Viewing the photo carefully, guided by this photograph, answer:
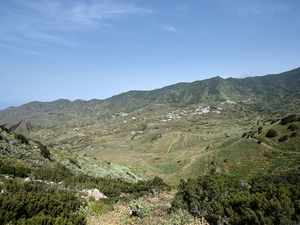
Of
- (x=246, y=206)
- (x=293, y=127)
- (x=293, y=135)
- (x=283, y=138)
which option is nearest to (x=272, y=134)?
(x=283, y=138)

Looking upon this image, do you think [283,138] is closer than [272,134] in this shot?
Yes

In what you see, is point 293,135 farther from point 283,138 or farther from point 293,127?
point 293,127

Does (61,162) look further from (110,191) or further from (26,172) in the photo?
(110,191)

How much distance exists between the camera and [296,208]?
29.0 feet

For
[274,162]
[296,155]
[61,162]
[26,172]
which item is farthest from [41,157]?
[296,155]

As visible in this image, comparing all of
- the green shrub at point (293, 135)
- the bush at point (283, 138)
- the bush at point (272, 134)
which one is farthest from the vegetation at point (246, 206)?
the bush at point (272, 134)

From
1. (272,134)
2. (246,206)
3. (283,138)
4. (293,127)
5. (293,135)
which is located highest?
(246,206)

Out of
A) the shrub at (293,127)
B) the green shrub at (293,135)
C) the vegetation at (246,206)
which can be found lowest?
the green shrub at (293,135)

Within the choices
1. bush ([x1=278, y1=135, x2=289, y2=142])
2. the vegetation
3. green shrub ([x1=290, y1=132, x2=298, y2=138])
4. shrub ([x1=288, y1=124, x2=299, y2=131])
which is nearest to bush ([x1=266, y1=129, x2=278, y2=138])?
bush ([x1=278, y1=135, x2=289, y2=142])

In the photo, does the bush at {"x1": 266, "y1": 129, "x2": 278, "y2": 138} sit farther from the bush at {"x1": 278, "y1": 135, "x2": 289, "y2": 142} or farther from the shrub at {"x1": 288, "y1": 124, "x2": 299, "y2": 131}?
the shrub at {"x1": 288, "y1": 124, "x2": 299, "y2": 131}

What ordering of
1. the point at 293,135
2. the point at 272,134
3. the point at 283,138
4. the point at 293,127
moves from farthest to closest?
the point at 272,134
the point at 293,127
the point at 283,138
the point at 293,135

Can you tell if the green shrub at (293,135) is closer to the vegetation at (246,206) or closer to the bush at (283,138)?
the bush at (283,138)

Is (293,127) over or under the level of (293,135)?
over

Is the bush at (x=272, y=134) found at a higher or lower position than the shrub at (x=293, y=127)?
lower
